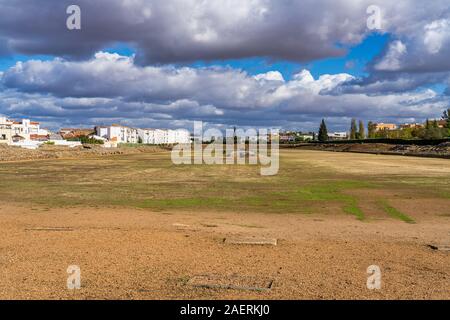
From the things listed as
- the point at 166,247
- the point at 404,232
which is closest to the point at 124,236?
the point at 166,247

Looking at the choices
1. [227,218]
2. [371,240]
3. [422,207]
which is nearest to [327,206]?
[422,207]

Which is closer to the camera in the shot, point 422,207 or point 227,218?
point 227,218

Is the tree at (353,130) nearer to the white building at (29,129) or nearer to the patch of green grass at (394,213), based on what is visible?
the white building at (29,129)

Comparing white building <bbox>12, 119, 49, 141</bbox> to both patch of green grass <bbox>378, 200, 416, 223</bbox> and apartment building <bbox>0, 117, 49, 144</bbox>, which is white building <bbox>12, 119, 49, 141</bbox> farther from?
patch of green grass <bbox>378, 200, 416, 223</bbox>

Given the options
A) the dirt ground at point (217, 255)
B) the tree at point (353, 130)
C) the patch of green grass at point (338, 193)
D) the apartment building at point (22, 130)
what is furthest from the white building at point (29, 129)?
the dirt ground at point (217, 255)

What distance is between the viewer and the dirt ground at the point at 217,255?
25.4 ft

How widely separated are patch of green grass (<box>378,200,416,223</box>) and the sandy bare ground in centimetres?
75

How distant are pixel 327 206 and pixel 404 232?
6000mm

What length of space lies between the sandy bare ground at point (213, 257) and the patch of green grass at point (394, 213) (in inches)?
29.4

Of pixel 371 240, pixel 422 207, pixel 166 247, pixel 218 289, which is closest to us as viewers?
pixel 218 289

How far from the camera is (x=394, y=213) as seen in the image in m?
17.3
